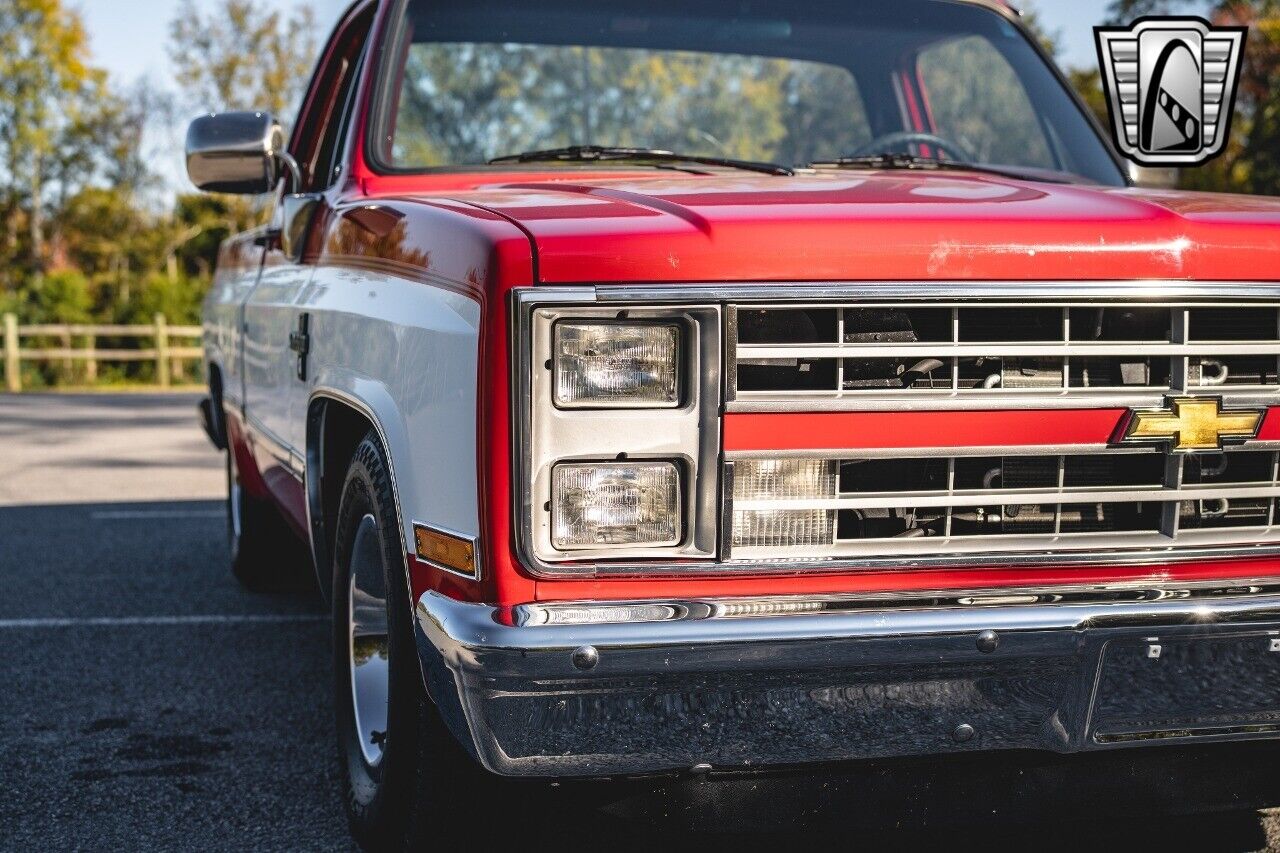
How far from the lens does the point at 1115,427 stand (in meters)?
2.53

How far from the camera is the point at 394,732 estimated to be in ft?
8.87

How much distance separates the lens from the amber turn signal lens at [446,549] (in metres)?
2.37

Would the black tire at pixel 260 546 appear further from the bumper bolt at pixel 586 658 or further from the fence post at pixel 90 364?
the fence post at pixel 90 364

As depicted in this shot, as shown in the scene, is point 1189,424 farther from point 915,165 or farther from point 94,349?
point 94,349

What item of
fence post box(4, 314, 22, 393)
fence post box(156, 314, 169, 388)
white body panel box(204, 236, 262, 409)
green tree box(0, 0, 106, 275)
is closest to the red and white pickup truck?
white body panel box(204, 236, 262, 409)

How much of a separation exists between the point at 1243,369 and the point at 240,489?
407cm

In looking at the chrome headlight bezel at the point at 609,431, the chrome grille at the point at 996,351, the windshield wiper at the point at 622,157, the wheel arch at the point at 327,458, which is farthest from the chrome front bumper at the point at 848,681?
the windshield wiper at the point at 622,157

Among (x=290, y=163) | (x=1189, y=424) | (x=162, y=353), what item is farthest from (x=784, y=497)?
(x=162, y=353)

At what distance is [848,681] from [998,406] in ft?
1.69

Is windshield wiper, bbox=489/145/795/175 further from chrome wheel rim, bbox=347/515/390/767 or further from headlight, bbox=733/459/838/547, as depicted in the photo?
headlight, bbox=733/459/838/547

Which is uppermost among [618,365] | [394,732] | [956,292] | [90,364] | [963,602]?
[956,292]

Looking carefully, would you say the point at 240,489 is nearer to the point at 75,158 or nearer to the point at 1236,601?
the point at 1236,601

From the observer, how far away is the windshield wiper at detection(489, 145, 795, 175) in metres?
3.64

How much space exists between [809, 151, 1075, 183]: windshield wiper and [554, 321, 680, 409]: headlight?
1477mm
